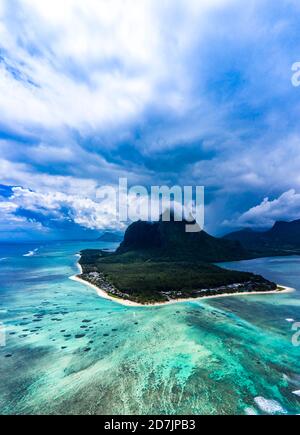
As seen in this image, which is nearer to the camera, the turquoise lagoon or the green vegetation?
the turquoise lagoon

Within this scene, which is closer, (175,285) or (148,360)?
(148,360)

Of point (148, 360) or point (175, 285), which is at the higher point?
point (175, 285)

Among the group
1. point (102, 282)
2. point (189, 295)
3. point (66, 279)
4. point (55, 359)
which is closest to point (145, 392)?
point (55, 359)

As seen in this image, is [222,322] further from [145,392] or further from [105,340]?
[145,392]

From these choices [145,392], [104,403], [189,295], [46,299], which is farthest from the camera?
[189,295]

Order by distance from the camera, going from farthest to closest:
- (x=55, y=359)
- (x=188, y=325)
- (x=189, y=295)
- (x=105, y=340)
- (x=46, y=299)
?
(x=189, y=295)
(x=46, y=299)
(x=188, y=325)
(x=105, y=340)
(x=55, y=359)

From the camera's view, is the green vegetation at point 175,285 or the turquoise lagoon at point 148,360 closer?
the turquoise lagoon at point 148,360

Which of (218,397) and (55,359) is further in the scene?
(55,359)
